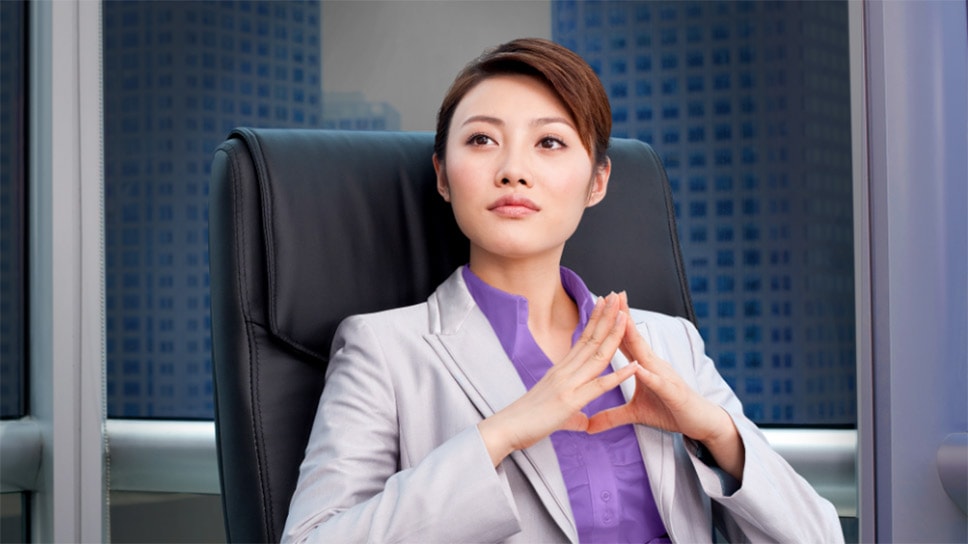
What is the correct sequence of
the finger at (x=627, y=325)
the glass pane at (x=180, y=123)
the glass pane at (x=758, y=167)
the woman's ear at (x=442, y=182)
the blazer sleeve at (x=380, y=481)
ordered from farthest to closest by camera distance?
1. the glass pane at (x=180, y=123)
2. the glass pane at (x=758, y=167)
3. the woman's ear at (x=442, y=182)
4. the finger at (x=627, y=325)
5. the blazer sleeve at (x=380, y=481)

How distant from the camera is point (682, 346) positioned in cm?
136

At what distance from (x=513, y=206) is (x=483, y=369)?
0.22m

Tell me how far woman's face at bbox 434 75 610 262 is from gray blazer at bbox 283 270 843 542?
0.13 meters

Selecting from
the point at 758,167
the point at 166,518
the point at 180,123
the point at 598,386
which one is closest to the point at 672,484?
the point at 598,386

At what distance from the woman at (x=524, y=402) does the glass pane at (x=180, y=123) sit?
0.89 metres

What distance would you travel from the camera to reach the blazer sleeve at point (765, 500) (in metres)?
1.13

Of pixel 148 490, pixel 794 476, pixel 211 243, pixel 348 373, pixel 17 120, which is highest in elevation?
pixel 17 120

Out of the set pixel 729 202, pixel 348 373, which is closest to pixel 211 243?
pixel 348 373

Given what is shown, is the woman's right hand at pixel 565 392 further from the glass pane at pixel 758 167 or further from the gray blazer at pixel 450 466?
the glass pane at pixel 758 167

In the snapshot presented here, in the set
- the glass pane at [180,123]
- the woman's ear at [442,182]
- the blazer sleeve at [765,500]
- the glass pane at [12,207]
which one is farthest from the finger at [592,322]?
the glass pane at [12,207]

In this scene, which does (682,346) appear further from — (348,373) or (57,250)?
(57,250)

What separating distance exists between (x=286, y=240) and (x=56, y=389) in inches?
39.0

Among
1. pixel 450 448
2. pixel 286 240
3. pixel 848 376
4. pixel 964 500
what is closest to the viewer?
pixel 450 448

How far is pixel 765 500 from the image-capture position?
113cm
